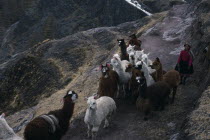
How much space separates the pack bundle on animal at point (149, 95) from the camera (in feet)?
29.2

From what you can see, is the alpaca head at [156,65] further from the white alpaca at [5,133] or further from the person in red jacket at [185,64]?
the white alpaca at [5,133]

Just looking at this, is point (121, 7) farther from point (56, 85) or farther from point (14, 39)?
point (56, 85)

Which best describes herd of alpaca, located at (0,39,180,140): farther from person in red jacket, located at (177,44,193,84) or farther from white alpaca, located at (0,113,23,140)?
person in red jacket, located at (177,44,193,84)

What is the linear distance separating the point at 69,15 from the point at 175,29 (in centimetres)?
3555

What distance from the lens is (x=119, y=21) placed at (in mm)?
47156

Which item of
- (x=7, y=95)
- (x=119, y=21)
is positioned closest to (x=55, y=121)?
(x=7, y=95)

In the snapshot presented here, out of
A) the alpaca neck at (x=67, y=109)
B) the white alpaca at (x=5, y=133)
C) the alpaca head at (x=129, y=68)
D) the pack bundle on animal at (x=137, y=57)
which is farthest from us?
the pack bundle on animal at (x=137, y=57)

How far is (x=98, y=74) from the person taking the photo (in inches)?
616

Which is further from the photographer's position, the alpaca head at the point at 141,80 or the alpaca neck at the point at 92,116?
the alpaca head at the point at 141,80

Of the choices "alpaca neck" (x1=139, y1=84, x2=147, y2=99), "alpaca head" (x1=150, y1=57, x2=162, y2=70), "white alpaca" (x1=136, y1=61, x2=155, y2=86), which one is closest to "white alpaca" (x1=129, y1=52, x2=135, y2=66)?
"alpaca head" (x1=150, y1=57, x2=162, y2=70)

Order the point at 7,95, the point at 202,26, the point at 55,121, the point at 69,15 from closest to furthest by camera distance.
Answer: the point at 55,121
the point at 202,26
the point at 7,95
the point at 69,15

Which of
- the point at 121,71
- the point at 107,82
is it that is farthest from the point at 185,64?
the point at 107,82

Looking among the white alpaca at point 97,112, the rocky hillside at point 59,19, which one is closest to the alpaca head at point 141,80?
the white alpaca at point 97,112

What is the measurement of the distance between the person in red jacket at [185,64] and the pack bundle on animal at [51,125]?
4.51 metres
